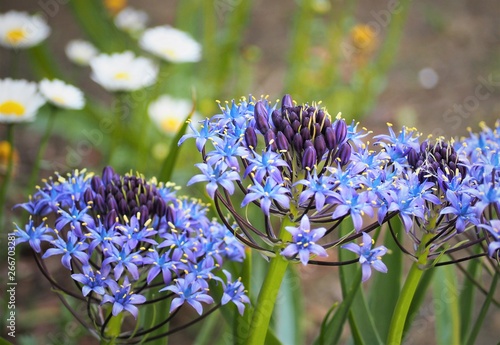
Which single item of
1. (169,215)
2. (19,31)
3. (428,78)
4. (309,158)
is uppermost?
(428,78)

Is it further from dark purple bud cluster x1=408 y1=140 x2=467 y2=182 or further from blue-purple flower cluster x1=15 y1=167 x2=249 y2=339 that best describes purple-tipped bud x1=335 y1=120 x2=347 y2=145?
blue-purple flower cluster x1=15 y1=167 x2=249 y2=339

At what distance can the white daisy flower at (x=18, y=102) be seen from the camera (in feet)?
5.30

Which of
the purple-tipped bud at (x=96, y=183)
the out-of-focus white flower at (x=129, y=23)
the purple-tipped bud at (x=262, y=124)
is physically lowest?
the purple-tipped bud at (x=96, y=183)

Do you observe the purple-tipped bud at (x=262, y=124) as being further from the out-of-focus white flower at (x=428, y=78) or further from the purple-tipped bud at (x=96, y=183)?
the out-of-focus white flower at (x=428, y=78)

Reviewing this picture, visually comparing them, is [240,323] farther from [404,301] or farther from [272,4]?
[272,4]

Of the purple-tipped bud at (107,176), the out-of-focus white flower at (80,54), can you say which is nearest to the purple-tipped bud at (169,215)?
the purple-tipped bud at (107,176)

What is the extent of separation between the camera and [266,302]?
41.6 inches

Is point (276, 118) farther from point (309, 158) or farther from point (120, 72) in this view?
point (120, 72)

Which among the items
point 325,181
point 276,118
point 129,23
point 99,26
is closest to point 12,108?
point 276,118

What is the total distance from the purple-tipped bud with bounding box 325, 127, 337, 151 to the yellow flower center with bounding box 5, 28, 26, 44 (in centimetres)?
141

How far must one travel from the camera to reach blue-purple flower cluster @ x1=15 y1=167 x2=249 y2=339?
3.39 feet

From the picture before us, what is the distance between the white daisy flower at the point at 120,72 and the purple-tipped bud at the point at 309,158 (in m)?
1.05

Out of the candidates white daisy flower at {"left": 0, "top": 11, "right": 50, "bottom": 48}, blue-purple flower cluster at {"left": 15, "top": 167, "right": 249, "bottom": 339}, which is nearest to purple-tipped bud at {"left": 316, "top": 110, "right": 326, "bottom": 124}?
blue-purple flower cluster at {"left": 15, "top": 167, "right": 249, "bottom": 339}

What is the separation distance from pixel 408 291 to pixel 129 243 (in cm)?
44
